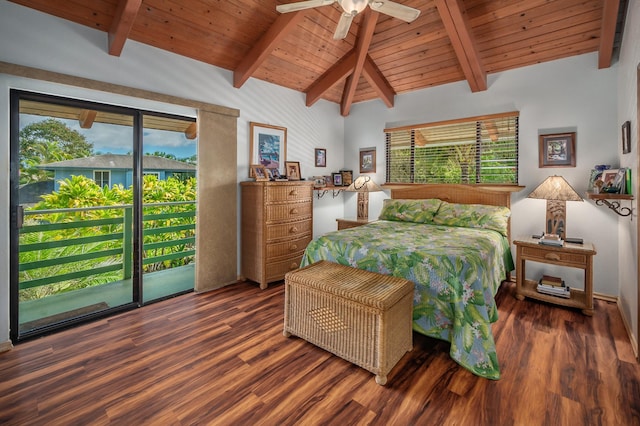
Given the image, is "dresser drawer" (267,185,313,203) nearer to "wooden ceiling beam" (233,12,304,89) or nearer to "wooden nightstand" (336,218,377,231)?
"wooden nightstand" (336,218,377,231)

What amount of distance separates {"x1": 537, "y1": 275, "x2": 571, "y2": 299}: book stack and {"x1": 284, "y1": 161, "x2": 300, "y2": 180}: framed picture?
10.5ft

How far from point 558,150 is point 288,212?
322 cm

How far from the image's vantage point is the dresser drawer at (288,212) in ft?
12.3

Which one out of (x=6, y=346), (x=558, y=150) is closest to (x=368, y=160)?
(x=558, y=150)

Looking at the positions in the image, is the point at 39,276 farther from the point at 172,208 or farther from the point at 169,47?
the point at 169,47

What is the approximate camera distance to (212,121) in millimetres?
3592

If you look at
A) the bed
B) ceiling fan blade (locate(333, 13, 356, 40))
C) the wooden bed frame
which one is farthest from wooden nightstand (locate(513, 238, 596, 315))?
ceiling fan blade (locate(333, 13, 356, 40))

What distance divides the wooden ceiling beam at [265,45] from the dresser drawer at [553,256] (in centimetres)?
331

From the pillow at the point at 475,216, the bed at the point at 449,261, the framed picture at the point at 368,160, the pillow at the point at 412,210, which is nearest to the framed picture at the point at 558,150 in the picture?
the bed at the point at 449,261

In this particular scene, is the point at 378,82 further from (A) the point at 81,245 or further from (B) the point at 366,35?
(A) the point at 81,245

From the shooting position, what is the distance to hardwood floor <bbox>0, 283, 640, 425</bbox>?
5.50 feet

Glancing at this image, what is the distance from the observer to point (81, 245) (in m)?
2.99

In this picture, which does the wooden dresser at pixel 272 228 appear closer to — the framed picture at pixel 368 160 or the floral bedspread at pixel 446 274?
the floral bedspread at pixel 446 274

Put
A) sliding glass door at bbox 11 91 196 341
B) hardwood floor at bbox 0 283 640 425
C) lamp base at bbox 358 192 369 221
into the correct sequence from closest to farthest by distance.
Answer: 1. hardwood floor at bbox 0 283 640 425
2. sliding glass door at bbox 11 91 196 341
3. lamp base at bbox 358 192 369 221
